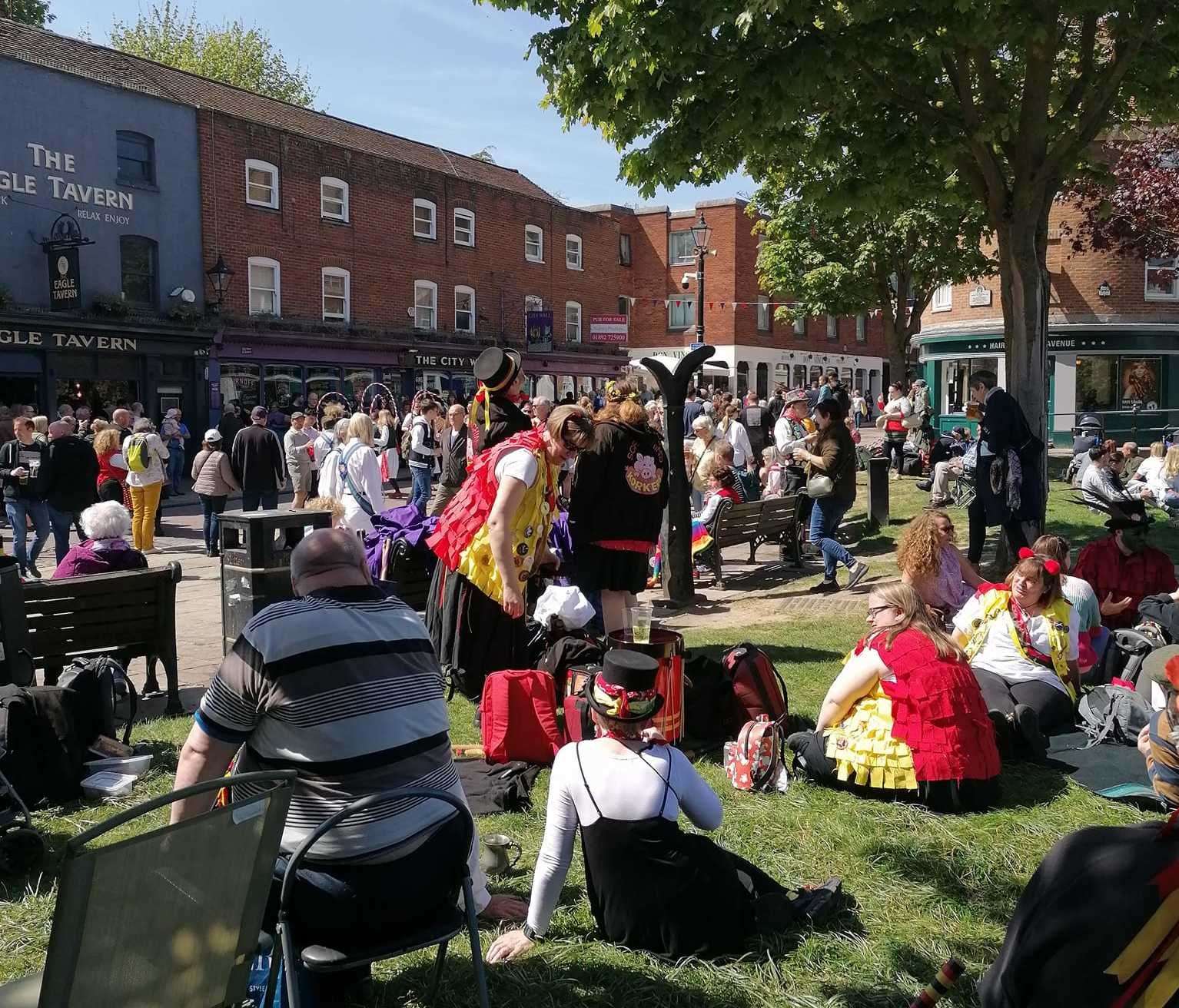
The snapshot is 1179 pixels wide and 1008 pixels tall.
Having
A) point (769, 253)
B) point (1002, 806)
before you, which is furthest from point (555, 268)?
point (1002, 806)

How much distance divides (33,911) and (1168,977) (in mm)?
3636

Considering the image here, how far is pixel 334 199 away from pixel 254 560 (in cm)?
2394

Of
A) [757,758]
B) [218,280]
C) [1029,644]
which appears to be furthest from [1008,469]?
[218,280]

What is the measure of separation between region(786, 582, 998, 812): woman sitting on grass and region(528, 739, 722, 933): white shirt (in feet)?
5.22

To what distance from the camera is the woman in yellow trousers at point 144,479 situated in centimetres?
1278

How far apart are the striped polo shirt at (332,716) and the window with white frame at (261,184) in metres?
25.5

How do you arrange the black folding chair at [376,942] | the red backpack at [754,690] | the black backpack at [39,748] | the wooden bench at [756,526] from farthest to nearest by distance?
1. the wooden bench at [756,526]
2. the red backpack at [754,690]
3. the black backpack at [39,748]
4. the black folding chair at [376,942]

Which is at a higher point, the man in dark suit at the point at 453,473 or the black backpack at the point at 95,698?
the man in dark suit at the point at 453,473

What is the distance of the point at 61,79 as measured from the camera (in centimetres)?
2203

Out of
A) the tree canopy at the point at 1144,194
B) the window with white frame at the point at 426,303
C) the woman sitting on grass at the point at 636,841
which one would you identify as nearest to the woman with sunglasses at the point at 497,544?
the woman sitting on grass at the point at 636,841

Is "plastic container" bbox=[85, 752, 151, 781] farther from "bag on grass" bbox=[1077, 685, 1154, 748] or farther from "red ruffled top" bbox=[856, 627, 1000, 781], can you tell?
"bag on grass" bbox=[1077, 685, 1154, 748]

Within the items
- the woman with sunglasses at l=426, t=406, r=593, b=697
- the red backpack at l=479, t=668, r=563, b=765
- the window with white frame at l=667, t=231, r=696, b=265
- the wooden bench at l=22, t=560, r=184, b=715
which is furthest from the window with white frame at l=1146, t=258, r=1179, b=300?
the wooden bench at l=22, t=560, r=184, b=715

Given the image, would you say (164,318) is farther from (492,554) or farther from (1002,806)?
(1002,806)

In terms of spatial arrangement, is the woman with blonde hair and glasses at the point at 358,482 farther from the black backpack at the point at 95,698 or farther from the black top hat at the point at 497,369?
the black backpack at the point at 95,698
